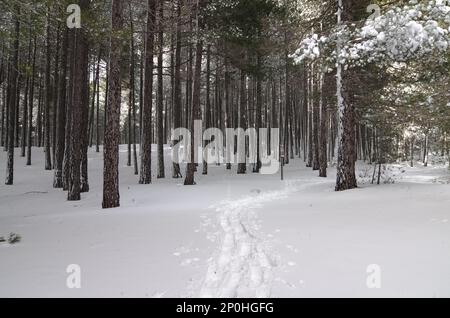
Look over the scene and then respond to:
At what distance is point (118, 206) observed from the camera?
11.6 meters

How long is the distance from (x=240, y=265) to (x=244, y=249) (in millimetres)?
869

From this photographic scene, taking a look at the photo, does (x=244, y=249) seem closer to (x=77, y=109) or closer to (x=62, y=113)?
(x=77, y=109)

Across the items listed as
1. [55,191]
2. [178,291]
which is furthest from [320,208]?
[55,191]

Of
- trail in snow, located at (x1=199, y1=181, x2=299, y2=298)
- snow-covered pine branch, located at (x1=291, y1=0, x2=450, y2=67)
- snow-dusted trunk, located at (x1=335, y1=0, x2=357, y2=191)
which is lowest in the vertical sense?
trail in snow, located at (x1=199, y1=181, x2=299, y2=298)

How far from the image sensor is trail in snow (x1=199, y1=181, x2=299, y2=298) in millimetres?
4180

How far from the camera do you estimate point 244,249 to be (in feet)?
19.5

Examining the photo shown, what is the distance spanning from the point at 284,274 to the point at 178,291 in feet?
4.30

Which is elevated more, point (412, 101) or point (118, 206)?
point (412, 101)

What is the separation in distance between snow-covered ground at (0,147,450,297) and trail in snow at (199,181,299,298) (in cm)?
1

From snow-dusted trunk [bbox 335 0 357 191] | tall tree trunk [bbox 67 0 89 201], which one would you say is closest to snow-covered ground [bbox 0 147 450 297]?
snow-dusted trunk [bbox 335 0 357 191]

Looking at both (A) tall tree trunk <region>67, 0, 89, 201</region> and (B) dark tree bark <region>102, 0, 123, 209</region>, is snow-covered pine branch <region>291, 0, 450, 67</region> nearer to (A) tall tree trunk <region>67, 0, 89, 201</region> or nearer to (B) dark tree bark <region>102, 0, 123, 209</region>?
(B) dark tree bark <region>102, 0, 123, 209</region>

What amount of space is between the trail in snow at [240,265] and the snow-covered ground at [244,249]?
0.01 meters

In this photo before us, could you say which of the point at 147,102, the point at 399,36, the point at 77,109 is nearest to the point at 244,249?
the point at 399,36

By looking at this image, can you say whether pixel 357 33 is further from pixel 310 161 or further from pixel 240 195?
pixel 310 161
